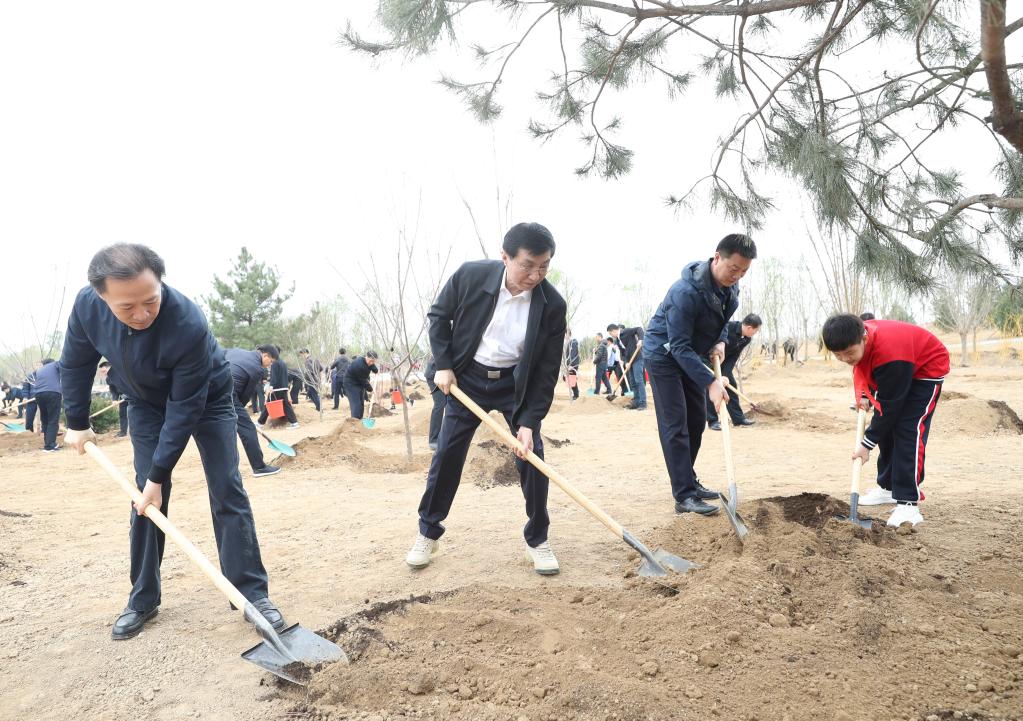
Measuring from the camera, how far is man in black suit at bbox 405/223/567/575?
288 cm

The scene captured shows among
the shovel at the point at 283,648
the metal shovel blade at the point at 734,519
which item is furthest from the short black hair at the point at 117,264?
the metal shovel blade at the point at 734,519

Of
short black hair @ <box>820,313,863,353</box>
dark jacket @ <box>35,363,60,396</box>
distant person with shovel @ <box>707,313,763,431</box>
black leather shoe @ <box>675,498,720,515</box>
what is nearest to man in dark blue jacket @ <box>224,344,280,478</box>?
black leather shoe @ <box>675,498,720,515</box>

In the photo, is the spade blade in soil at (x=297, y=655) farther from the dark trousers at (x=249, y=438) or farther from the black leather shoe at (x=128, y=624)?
the dark trousers at (x=249, y=438)

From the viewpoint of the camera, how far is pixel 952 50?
3039 millimetres

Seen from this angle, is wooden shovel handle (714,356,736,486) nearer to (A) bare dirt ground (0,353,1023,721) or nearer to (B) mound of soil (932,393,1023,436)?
(A) bare dirt ground (0,353,1023,721)

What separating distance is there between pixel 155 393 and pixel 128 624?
90 cm

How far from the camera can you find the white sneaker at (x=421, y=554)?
10.1ft

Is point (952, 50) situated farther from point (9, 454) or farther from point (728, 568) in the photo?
point (9, 454)

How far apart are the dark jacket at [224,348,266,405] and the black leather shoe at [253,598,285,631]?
430 cm

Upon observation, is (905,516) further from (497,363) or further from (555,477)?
(497,363)

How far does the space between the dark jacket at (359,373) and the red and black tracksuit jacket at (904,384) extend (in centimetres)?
905

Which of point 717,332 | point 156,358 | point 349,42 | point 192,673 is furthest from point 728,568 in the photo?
point 349,42

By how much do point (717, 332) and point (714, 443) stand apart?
3.91 metres

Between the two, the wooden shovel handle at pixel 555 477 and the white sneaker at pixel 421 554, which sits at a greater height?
the wooden shovel handle at pixel 555 477
